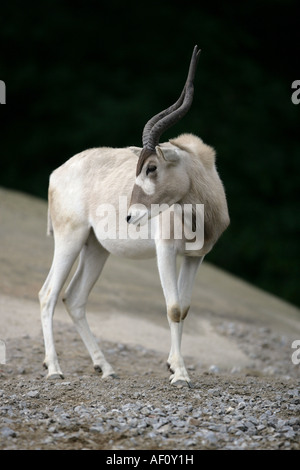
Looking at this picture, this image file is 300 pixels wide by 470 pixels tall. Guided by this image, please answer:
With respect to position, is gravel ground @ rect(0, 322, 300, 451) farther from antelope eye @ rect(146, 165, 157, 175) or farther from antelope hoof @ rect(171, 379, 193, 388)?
antelope eye @ rect(146, 165, 157, 175)

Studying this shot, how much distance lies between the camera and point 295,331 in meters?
9.84

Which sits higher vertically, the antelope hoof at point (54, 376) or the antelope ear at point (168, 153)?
the antelope ear at point (168, 153)

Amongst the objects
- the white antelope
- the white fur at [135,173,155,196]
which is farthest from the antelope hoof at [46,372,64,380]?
the white fur at [135,173,155,196]

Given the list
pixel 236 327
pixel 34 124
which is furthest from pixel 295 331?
pixel 34 124

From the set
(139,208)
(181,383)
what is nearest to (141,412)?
(181,383)

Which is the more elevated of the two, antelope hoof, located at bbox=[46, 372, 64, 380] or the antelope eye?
the antelope eye

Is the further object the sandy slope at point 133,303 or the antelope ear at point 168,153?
the sandy slope at point 133,303

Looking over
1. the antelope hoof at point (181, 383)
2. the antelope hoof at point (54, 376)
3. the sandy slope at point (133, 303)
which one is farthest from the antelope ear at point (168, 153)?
the sandy slope at point (133, 303)

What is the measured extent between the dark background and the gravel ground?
32.3ft

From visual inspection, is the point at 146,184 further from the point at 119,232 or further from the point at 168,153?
the point at 119,232

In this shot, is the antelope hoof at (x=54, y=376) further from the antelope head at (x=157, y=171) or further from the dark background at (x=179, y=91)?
the dark background at (x=179, y=91)

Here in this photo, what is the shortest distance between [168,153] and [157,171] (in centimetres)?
14

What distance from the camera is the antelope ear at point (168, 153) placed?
5289 millimetres

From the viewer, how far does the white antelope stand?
17.6ft
